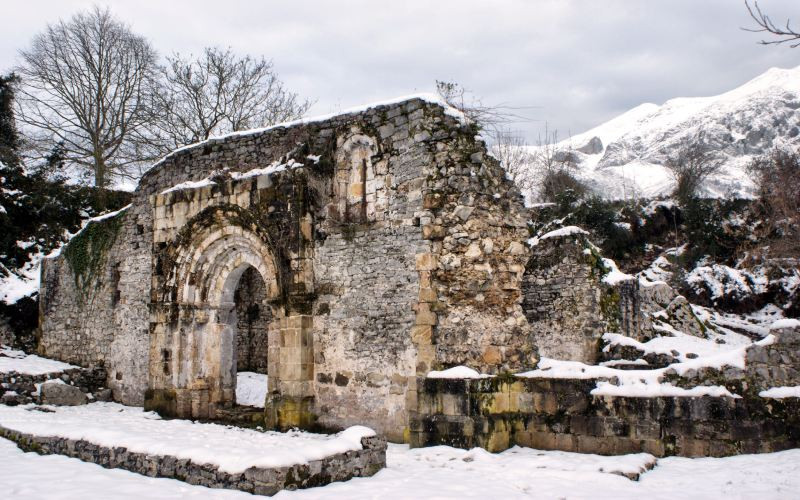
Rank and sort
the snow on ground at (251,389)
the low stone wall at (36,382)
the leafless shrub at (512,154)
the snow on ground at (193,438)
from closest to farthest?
1. the snow on ground at (193,438)
2. the low stone wall at (36,382)
3. the snow on ground at (251,389)
4. the leafless shrub at (512,154)

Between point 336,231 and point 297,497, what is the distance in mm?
4293

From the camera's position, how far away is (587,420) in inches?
270

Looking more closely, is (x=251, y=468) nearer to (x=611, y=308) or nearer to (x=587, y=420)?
(x=587, y=420)

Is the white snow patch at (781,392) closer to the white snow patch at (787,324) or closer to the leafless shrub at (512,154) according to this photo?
the white snow patch at (787,324)

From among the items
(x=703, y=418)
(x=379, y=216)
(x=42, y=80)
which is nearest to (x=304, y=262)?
(x=379, y=216)

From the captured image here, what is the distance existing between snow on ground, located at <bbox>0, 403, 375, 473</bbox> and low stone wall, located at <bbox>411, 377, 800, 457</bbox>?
1.32 m

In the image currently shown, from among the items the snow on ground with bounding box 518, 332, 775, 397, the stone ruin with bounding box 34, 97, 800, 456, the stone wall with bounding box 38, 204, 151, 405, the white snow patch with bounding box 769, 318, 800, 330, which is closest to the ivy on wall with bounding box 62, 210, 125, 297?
the stone wall with bounding box 38, 204, 151, 405

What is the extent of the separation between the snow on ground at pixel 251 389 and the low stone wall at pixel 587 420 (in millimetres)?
6207

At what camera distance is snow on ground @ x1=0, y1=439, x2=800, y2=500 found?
17.3 feet

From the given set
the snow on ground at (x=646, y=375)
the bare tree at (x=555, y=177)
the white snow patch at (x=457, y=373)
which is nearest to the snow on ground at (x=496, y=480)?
the snow on ground at (x=646, y=375)

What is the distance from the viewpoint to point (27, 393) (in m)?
11.7

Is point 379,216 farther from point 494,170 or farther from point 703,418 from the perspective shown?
point 703,418

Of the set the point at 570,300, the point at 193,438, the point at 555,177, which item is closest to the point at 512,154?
the point at 555,177

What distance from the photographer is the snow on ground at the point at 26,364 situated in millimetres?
12133
